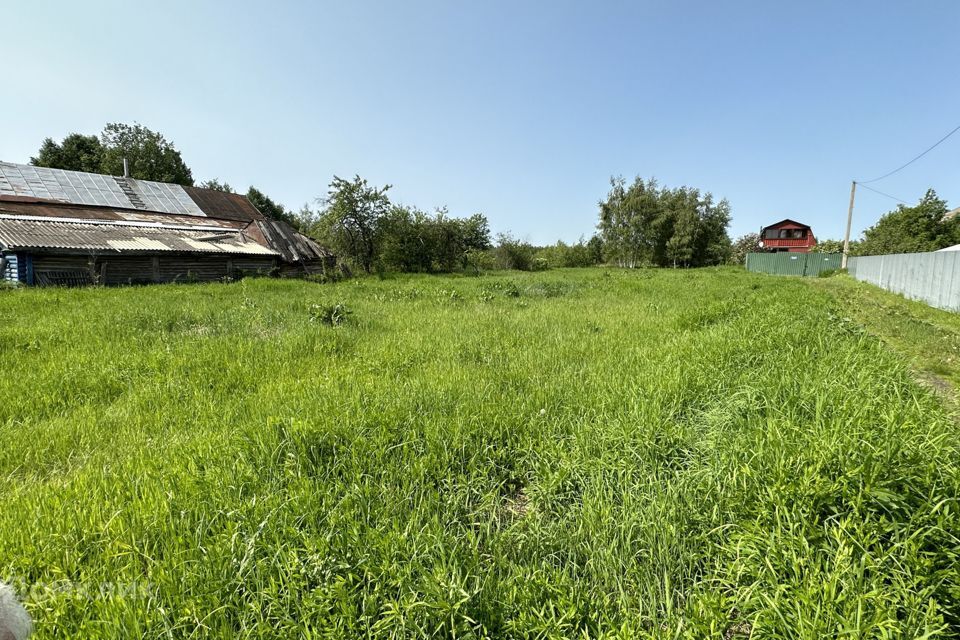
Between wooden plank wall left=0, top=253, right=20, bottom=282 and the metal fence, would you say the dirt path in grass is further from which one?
wooden plank wall left=0, top=253, right=20, bottom=282

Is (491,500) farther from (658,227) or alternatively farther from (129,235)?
(658,227)

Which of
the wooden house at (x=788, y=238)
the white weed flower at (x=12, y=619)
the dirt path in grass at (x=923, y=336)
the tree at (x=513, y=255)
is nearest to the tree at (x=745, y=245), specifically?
the wooden house at (x=788, y=238)

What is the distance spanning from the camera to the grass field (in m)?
1.45

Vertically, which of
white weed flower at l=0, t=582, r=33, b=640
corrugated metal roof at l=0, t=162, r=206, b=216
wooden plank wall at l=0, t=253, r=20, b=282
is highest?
corrugated metal roof at l=0, t=162, r=206, b=216

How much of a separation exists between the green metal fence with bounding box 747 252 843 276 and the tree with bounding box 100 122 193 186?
6100 cm

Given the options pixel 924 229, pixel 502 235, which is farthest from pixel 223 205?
pixel 924 229

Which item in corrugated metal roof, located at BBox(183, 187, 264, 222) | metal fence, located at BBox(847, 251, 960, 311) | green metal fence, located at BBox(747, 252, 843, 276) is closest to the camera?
metal fence, located at BBox(847, 251, 960, 311)

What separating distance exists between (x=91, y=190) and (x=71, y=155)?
2855 centimetres

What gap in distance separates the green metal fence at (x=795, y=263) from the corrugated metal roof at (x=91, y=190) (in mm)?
45480

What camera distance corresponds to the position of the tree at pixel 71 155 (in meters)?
38.8

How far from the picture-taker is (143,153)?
40688mm

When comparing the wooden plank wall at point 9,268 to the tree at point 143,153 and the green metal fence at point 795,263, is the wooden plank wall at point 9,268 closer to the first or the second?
the tree at point 143,153

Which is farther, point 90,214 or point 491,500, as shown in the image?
point 90,214

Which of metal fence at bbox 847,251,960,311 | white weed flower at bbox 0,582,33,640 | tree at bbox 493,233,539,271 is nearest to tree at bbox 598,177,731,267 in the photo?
tree at bbox 493,233,539,271
